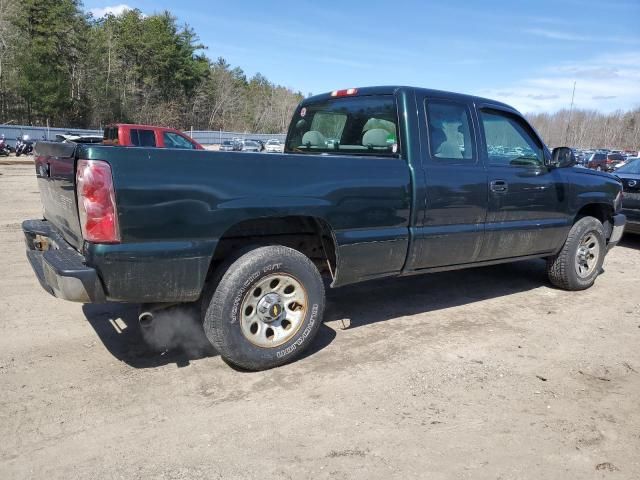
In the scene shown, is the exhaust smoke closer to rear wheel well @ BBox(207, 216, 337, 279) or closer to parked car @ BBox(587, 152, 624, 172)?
rear wheel well @ BBox(207, 216, 337, 279)

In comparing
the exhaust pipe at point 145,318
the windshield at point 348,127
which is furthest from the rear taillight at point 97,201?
the windshield at point 348,127

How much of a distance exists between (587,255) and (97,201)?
5370 mm

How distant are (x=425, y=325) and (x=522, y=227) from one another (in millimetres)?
1397

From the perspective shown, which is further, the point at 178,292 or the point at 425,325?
the point at 425,325

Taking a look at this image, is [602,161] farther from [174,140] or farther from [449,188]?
[449,188]

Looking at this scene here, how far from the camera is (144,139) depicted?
49.8 feet

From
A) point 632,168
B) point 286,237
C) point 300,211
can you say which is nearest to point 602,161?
point 632,168

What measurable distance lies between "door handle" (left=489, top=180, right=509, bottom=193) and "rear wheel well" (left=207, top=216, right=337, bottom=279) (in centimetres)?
171

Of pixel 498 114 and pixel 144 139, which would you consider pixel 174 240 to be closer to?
pixel 498 114

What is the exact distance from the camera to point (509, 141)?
5.04 m

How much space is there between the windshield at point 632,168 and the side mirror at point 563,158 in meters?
5.11

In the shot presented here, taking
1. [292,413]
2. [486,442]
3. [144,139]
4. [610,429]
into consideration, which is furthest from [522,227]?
[144,139]

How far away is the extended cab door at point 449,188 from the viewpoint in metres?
4.22

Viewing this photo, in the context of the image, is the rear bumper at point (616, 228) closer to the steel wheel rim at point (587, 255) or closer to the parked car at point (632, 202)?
the steel wheel rim at point (587, 255)
